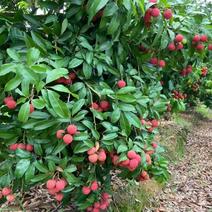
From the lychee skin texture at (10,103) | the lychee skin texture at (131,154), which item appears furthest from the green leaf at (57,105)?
the lychee skin texture at (131,154)

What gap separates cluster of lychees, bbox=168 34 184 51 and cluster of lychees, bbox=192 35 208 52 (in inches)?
3.5

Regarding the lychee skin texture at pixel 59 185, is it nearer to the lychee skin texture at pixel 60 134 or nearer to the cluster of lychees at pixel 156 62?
the lychee skin texture at pixel 60 134

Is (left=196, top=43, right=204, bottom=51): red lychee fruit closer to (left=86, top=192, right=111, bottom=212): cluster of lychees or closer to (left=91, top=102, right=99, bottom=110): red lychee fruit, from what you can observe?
(left=91, top=102, right=99, bottom=110): red lychee fruit

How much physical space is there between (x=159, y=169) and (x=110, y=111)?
0.70m

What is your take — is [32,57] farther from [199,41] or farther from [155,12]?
[199,41]

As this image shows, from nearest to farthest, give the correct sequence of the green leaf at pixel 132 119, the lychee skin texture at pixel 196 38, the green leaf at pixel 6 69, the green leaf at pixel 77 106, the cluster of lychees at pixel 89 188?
the green leaf at pixel 6 69, the green leaf at pixel 77 106, the green leaf at pixel 132 119, the cluster of lychees at pixel 89 188, the lychee skin texture at pixel 196 38

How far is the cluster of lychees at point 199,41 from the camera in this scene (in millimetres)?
2109

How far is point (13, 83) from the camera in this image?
1493mm

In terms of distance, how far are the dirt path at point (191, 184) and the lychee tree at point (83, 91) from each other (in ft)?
4.78

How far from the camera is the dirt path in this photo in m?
3.44

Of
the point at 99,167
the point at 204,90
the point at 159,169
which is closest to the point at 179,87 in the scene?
the point at 159,169

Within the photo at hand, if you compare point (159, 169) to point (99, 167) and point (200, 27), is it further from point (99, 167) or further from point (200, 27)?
point (200, 27)

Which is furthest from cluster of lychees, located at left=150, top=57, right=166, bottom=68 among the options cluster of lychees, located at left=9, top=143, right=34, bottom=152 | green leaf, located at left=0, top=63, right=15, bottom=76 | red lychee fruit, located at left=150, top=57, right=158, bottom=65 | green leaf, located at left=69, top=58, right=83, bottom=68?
green leaf, located at left=0, top=63, right=15, bottom=76

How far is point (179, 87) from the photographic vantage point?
3943 millimetres
